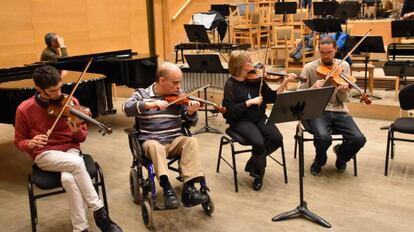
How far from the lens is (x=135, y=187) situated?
11.3 ft

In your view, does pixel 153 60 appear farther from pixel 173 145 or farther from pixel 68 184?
pixel 68 184

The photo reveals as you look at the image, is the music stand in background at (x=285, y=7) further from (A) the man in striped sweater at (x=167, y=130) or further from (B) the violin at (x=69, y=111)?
(B) the violin at (x=69, y=111)

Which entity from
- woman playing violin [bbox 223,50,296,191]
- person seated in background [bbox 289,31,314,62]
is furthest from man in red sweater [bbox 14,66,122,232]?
person seated in background [bbox 289,31,314,62]

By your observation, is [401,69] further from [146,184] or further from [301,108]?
[146,184]

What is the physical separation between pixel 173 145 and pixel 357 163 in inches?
83.4

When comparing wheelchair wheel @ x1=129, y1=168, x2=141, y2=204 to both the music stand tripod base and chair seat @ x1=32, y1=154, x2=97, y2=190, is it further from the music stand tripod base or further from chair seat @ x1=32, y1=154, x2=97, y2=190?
the music stand tripod base

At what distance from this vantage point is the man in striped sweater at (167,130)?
3.04 metres

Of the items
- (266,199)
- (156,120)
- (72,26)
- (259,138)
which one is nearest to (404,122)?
(259,138)

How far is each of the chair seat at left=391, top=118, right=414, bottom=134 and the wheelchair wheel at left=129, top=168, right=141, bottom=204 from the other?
235cm

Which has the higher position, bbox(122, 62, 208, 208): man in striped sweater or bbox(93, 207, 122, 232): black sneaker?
bbox(122, 62, 208, 208): man in striped sweater

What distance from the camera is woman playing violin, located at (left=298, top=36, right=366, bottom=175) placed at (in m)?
3.86

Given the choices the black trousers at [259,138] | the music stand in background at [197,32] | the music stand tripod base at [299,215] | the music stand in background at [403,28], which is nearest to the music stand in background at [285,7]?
the music stand in background at [197,32]

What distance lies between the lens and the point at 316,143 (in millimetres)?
3930

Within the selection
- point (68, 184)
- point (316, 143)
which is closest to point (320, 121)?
point (316, 143)
